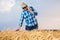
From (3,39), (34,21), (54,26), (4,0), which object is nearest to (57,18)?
(54,26)

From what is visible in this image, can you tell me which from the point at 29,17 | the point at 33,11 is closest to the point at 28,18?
the point at 29,17

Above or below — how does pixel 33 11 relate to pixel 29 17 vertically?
above

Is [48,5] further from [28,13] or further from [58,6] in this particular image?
[28,13]

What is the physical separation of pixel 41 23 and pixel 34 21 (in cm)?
18

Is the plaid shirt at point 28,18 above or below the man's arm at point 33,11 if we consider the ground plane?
below

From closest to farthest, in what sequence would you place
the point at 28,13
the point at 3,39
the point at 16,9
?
the point at 3,39, the point at 28,13, the point at 16,9

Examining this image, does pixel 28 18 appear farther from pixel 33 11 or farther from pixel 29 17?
pixel 33 11

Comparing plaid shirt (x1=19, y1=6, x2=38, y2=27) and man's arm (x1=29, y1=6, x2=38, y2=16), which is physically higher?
man's arm (x1=29, y1=6, x2=38, y2=16)

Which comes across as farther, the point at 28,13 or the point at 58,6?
the point at 58,6

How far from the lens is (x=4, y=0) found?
4.12 m

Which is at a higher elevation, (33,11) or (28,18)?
(33,11)

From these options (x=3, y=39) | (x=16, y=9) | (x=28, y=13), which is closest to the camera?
(x=3, y=39)

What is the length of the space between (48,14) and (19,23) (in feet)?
2.06

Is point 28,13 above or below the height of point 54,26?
above
